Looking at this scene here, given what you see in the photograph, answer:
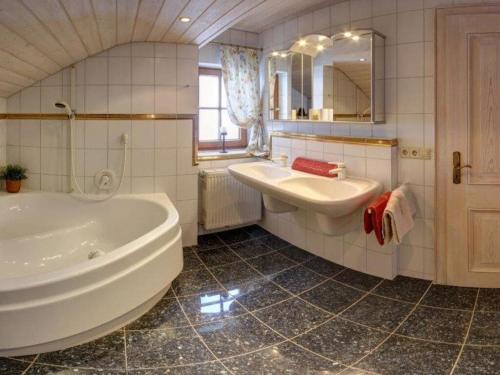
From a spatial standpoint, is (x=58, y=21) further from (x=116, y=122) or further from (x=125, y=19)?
(x=116, y=122)

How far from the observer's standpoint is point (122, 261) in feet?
6.32

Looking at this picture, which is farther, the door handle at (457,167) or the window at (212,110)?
the window at (212,110)

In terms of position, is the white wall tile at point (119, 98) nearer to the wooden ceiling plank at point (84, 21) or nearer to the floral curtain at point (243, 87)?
the wooden ceiling plank at point (84, 21)

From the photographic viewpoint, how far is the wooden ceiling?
5.84 ft

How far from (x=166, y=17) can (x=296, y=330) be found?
6.79 ft

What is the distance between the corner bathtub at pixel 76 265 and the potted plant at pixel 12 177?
0.11 meters

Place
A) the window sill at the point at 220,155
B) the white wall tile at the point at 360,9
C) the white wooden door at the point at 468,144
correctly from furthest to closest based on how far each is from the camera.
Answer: the window sill at the point at 220,155
the white wall tile at the point at 360,9
the white wooden door at the point at 468,144

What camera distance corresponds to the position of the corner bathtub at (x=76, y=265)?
5.44 feet

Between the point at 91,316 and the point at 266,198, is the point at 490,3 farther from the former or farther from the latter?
the point at 91,316

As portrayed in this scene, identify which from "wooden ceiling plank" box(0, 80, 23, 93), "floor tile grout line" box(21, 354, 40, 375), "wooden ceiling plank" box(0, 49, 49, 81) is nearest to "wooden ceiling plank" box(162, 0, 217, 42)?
"wooden ceiling plank" box(0, 49, 49, 81)

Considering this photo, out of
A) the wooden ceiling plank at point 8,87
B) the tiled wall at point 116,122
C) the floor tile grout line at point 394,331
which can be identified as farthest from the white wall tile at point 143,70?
the floor tile grout line at point 394,331

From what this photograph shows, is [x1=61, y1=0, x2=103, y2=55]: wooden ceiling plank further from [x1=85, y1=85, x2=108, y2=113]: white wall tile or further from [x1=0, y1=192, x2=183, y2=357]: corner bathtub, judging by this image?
[x1=0, y1=192, x2=183, y2=357]: corner bathtub

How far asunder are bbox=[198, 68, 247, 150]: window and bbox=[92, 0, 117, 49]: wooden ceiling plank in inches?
48.0

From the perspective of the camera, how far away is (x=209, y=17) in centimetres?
234
